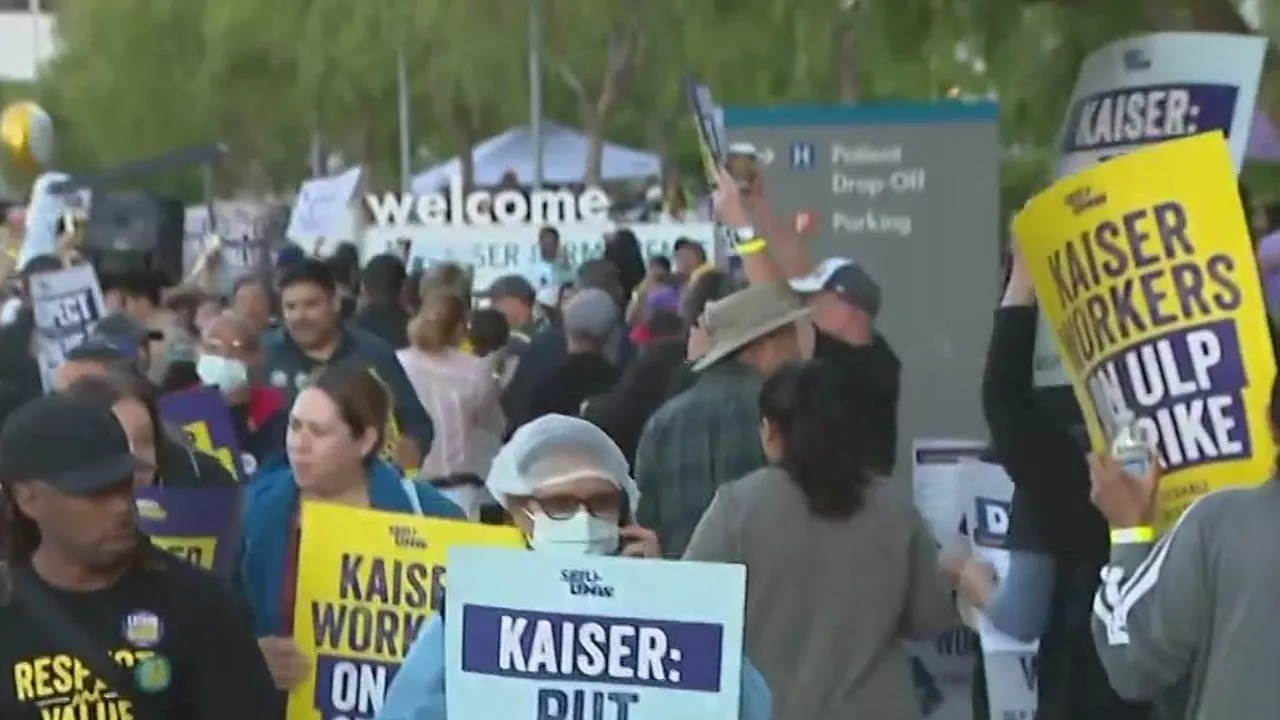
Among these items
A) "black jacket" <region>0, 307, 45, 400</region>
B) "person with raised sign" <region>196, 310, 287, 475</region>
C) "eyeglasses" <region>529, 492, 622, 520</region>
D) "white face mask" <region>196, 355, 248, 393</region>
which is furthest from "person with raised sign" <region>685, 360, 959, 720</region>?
"black jacket" <region>0, 307, 45, 400</region>

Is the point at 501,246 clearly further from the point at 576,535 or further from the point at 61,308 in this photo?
the point at 576,535

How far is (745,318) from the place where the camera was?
285 inches

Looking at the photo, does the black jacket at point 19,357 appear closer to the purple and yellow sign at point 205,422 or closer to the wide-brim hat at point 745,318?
the purple and yellow sign at point 205,422

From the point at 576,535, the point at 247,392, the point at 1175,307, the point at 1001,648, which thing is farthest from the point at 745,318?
the point at 576,535

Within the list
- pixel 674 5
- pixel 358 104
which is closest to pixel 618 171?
pixel 358 104

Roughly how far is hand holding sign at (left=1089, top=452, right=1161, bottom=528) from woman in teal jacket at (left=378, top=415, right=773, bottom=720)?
0.90 m

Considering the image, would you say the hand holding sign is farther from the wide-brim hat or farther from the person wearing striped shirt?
the wide-brim hat

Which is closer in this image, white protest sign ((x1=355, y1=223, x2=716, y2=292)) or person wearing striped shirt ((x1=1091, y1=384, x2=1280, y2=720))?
person wearing striped shirt ((x1=1091, y1=384, x2=1280, y2=720))

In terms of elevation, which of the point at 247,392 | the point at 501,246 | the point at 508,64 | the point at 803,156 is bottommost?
the point at 501,246

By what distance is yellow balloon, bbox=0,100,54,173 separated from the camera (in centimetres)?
2203

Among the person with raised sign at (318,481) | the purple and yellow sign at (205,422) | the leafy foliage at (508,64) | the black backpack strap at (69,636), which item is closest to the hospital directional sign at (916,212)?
the leafy foliage at (508,64)

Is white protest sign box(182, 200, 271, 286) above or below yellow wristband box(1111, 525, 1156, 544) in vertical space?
below

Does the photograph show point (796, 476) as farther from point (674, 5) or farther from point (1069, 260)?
point (674, 5)

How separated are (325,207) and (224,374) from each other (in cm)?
1411
